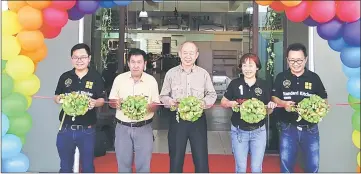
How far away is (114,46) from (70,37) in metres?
1.28

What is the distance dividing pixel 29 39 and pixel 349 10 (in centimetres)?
220

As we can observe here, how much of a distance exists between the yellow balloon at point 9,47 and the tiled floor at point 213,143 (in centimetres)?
248

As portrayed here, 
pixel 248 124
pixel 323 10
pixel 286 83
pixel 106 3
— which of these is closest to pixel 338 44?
pixel 323 10

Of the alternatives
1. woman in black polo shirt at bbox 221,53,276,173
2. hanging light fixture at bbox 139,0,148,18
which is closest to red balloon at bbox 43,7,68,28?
woman in black polo shirt at bbox 221,53,276,173

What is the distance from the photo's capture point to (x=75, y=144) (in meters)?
2.97

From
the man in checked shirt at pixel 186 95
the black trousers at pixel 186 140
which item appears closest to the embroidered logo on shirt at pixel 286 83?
the man in checked shirt at pixel 186 95

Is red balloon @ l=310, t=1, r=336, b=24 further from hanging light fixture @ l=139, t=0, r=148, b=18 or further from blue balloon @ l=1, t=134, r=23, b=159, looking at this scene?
hanging light fixture @ l=139, t=0, r=148, b=18

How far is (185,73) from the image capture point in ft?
10.1

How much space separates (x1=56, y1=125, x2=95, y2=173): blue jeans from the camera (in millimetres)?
2930

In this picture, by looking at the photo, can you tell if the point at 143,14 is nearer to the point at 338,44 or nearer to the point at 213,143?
the point at 213,143

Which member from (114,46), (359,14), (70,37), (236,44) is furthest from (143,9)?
(359,14)

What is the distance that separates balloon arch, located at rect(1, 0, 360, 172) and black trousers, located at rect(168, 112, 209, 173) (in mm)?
1032

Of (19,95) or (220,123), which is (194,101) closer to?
(19,95)

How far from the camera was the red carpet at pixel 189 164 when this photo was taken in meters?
4.18
